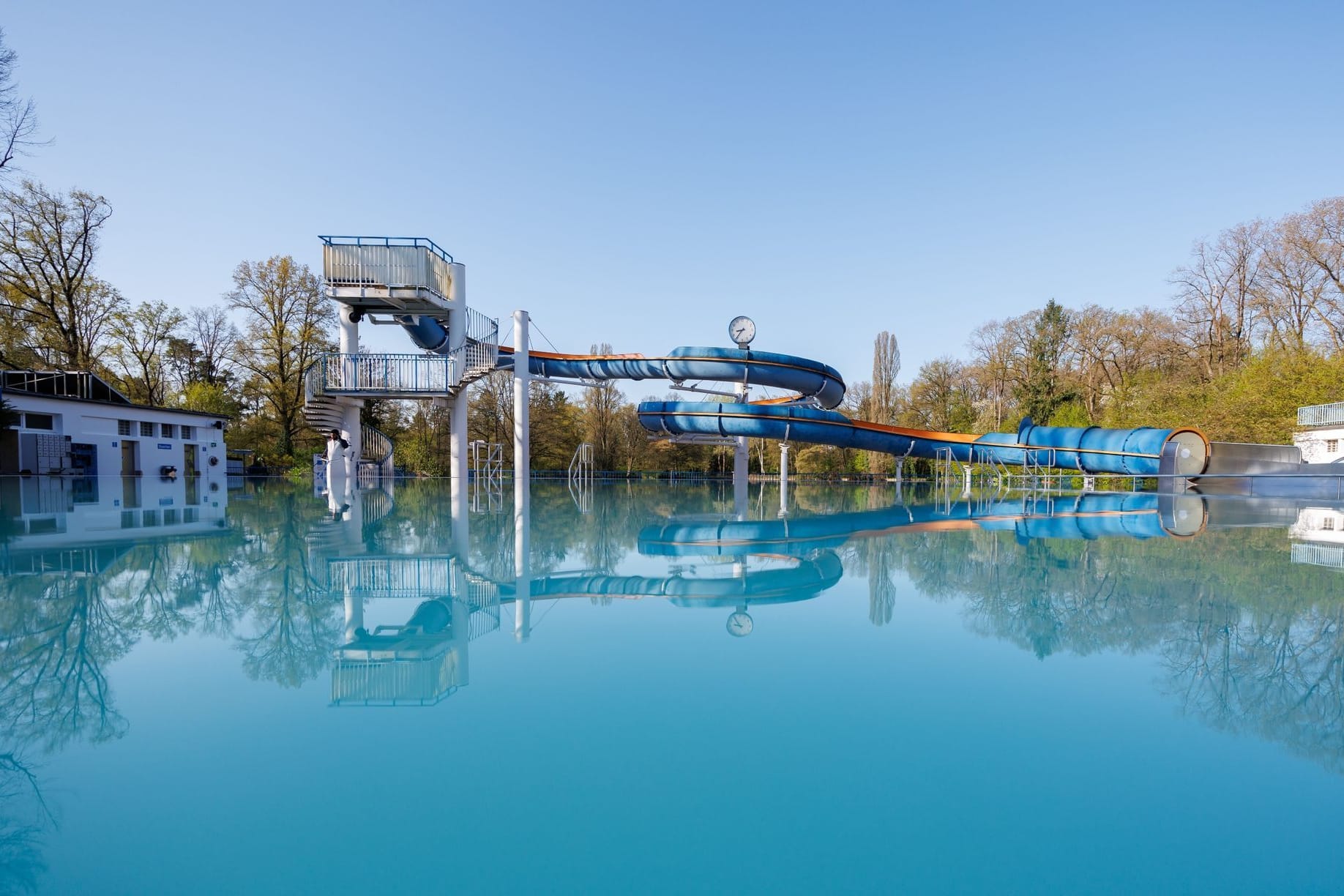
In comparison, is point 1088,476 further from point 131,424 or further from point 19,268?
point 19,268

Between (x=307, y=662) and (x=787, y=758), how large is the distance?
2.71 m

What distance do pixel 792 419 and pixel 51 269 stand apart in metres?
30.9

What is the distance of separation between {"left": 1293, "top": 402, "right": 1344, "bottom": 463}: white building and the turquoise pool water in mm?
19305

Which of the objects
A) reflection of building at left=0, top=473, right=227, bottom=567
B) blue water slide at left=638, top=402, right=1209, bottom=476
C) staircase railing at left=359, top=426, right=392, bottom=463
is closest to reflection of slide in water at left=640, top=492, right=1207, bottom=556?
blue water slide at left=638, top=402, right=1209, bottom=476

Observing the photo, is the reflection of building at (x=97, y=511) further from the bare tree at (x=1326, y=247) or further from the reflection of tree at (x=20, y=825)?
the bare tree at (x=1326, y=247)

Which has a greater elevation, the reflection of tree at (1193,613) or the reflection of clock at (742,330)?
the reflection of clock at (742,330)

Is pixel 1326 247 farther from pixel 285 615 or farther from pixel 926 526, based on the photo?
pixel 285 615

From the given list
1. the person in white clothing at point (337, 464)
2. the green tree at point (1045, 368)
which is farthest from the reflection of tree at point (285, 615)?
the green tree at point (1045, 368)

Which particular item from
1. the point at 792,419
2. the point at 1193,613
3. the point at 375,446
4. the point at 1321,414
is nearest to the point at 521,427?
the point at 792,419

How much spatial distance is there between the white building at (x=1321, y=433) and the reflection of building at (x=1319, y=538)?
8597mm

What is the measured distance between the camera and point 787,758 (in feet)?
7.73

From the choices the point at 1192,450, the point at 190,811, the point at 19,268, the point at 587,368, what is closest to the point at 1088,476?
the point at 1192,450

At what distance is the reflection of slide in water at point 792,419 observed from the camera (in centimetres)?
1830

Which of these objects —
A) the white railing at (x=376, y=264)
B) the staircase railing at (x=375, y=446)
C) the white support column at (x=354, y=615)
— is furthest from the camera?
the staircase railing at (x=375, y=446)
